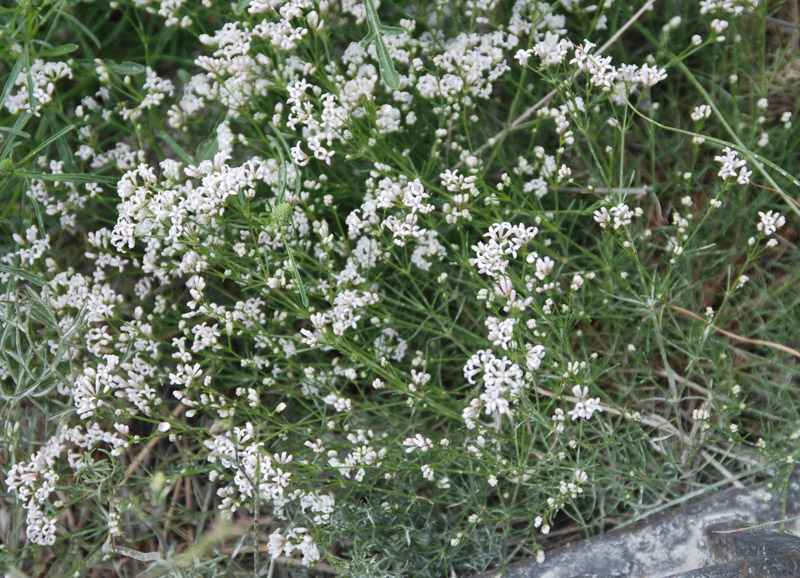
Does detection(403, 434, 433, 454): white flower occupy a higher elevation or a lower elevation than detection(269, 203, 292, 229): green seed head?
lower

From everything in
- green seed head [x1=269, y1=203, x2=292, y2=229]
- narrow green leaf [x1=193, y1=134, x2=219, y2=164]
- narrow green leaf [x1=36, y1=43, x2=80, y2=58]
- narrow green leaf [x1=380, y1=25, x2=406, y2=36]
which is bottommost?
narrow green leaf [x1=193, y1=134, x2=219, y2=164]

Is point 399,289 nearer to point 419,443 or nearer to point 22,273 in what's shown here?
point 419,443

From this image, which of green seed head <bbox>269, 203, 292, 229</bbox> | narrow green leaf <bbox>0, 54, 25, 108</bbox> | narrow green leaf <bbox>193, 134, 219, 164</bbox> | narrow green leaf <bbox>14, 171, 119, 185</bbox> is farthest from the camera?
narrow green leaf <bbox>193, 134, 219, 164</bbox>

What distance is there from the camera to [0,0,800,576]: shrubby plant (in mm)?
2811

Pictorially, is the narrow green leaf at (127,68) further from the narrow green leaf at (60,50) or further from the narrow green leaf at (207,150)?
the narrow green leaf at (207,150)

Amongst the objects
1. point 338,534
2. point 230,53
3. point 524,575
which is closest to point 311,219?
point 230,53

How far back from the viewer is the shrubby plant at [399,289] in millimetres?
2811

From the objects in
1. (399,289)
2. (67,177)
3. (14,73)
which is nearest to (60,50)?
(14,73)

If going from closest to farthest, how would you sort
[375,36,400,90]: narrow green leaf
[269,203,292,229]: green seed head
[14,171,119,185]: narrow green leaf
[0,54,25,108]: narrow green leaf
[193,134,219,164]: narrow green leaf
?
[269,203,292,229]: green seed head < [375,36,400,90]: narrow green leaf < [14,171,119,185]: narrow green leaf < [0,54,25,108]: narrow green leaf < [193,134,219,164]: narrow green leaf

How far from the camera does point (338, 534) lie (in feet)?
9.85

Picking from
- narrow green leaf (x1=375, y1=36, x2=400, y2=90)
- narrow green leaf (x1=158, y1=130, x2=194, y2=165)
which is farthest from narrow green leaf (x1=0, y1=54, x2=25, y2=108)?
narrow green leaf (x1=375, y1=36, x2=400, y2=90)

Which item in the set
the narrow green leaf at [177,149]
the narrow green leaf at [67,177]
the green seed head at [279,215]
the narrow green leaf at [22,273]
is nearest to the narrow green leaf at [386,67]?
the green seed head at [279,215]

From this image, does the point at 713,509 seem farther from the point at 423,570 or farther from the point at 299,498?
the point at 299,498

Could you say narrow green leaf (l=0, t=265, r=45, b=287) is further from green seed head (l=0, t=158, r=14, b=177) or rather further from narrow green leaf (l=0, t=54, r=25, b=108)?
narrow green leaf (l=0, t=54, r=25, b=108)
